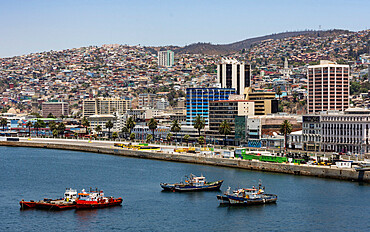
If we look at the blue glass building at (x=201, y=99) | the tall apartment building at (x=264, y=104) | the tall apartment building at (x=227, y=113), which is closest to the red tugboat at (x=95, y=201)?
the tall apartment building at (x=227, y=113)

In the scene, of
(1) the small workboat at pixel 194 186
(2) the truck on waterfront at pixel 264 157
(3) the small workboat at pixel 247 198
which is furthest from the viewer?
(2) the truck on waterfront at pixel 264 157

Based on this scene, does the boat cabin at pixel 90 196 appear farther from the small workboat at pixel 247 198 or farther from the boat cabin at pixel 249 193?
the boat cabin at pixel 249 193

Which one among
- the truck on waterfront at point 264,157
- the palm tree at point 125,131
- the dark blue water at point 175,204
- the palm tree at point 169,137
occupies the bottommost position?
the dark blue water at point 175,204

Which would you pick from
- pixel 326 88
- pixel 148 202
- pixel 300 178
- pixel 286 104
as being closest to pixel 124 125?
pixel 326 88

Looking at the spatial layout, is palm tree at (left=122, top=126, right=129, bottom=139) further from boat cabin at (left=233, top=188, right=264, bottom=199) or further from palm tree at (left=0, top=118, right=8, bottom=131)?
boat cabin at (left=233, top=188, right=264, bottom=199)

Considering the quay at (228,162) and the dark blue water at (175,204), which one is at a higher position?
the quay at (228,162)

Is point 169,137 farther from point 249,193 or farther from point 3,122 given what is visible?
point 249,193
